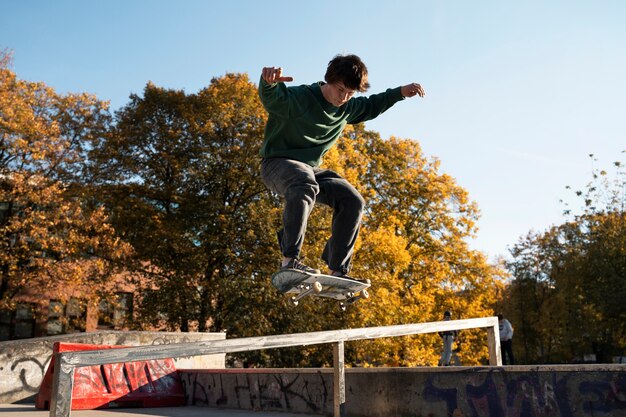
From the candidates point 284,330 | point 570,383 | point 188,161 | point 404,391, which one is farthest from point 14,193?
point 570,383

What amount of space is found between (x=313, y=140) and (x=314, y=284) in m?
1.34

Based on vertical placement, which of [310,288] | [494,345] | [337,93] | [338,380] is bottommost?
[338,380]

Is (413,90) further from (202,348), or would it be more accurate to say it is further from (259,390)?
(259,390)

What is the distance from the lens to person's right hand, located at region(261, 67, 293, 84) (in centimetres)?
471

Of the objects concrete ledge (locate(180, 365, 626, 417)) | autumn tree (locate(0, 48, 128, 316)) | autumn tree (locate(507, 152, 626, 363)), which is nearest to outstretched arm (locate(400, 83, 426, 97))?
concrete ledge (locate(180, 365, 626, 417))

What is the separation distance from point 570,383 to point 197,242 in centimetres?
2088

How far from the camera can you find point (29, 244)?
2423 centimetres

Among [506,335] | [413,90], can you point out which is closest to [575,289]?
[506,335]

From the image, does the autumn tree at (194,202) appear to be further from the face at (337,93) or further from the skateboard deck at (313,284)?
the face at (337,93)

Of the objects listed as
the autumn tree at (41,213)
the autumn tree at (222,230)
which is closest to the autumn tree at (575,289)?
the autumn tree at (222,230)

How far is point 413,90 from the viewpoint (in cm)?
573

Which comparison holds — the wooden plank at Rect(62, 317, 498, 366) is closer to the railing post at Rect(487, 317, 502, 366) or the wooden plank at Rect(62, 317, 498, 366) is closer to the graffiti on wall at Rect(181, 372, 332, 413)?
the railing post at Rect(487, 317, 502, 366)

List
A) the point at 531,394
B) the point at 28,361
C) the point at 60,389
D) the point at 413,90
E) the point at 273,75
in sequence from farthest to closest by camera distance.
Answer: the point at 28,361
the point at 531,394
the point at 413,90
the point at 273,75
the point at 60,389

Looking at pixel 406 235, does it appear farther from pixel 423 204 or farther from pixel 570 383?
pixel 570 383
